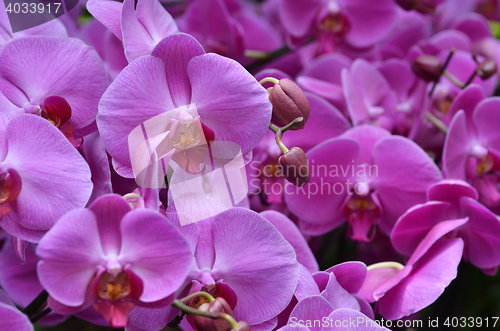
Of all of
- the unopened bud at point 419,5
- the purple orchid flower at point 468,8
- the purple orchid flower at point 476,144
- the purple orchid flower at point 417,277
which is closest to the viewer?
the purple orchid flower at point 417,277

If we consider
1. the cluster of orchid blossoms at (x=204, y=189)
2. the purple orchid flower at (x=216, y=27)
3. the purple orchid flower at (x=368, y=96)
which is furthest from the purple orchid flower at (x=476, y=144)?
the purple orchid flower at (x=216, y=27)

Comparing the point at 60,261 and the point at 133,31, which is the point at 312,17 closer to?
the point at 133,31

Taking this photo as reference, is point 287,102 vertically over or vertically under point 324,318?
over

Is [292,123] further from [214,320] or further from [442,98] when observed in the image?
[442,98]

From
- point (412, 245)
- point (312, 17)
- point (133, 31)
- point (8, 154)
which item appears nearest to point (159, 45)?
point (133, 31)

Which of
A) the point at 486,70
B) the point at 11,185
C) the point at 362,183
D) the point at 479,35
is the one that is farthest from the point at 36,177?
the point at 479,35

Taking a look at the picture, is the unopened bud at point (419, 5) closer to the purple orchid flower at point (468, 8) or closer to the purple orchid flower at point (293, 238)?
the purple orchid flower at point (468, 8)

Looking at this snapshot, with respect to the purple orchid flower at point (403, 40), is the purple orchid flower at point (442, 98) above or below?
below
